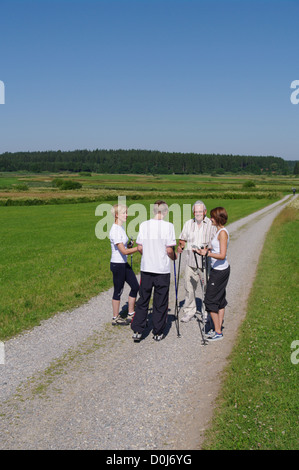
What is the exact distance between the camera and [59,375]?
6125 mm

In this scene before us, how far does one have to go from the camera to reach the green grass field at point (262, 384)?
14.9 ft

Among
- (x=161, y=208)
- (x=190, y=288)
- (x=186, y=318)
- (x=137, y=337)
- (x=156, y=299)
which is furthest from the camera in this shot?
(x=190, y=288)

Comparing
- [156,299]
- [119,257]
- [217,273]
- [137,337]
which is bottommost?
[137,337]

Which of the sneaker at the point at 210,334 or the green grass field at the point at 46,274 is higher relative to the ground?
the sneaker at the point at 210,334

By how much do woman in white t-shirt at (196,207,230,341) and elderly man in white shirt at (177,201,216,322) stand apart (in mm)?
714

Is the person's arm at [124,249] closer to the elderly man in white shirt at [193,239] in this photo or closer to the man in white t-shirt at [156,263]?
the man in white t-shirt at [156,263]

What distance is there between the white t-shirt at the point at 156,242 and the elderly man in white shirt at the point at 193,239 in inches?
41.1

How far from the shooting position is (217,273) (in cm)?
747

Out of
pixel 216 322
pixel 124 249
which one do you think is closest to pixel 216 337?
pixel 216 322

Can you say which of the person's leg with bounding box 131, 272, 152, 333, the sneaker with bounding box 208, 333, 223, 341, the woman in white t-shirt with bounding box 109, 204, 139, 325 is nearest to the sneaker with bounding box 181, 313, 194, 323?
the sneaker with bounding box 208, 333, 223, 341

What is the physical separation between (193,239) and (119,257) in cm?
175

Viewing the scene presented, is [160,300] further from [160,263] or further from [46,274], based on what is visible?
[46,274]

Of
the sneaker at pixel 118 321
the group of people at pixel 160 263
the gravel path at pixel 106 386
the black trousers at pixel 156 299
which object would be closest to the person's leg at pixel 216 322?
the group of people at pixel 160 263
